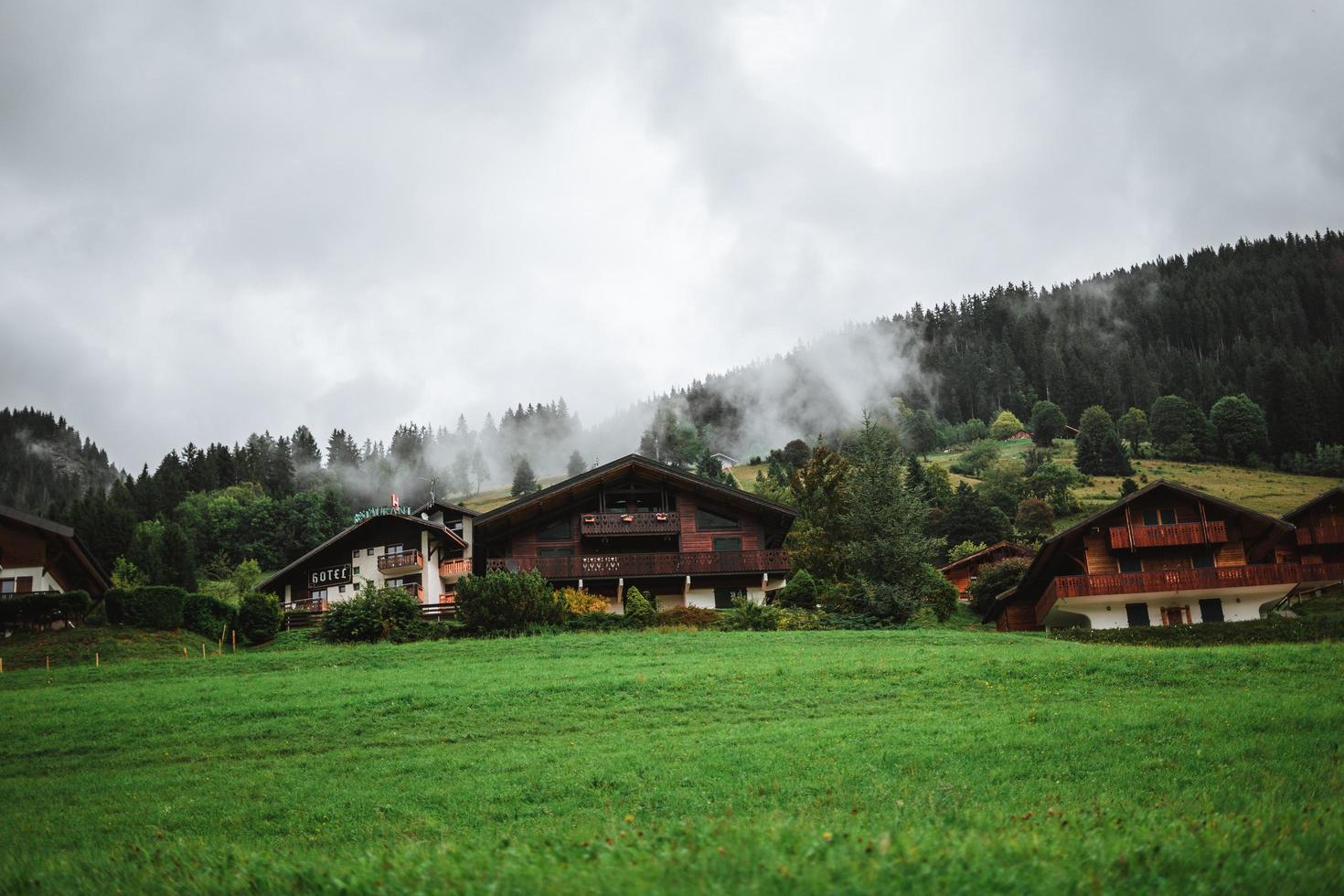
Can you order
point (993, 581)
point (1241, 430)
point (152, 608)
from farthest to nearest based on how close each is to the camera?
point (1241, 430)
point (993, 581)
point (152, 608)

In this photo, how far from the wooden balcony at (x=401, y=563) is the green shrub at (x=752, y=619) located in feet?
75.4

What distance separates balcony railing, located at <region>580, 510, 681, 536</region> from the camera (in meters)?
48.2

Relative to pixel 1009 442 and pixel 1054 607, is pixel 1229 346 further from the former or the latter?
pixel 1054 607

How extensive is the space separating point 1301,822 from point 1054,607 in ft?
127

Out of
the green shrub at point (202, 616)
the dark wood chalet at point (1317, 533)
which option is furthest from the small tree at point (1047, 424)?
the green shrub at point (202, 616)

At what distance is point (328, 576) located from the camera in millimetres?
60719

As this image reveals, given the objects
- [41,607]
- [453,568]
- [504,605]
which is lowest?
[504,605]

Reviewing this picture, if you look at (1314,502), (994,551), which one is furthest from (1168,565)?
(994,551)

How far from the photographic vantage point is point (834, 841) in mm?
8055

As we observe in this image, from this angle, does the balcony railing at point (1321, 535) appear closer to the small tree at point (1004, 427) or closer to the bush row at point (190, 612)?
the bush row at point (190, 612)

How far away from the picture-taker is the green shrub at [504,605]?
120 feet

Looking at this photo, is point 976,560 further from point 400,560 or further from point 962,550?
point 400,560

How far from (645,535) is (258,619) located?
18595 millimetres

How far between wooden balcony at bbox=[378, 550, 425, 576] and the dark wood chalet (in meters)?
48.0
